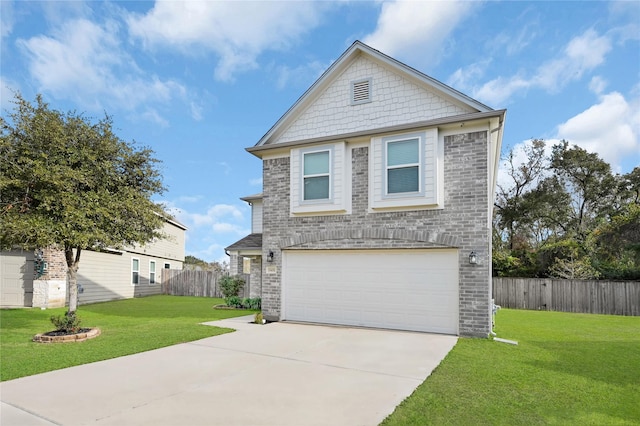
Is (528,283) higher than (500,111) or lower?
lower

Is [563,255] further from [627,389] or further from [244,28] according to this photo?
[244,28]

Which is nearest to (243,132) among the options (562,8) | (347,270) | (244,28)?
(244,28)

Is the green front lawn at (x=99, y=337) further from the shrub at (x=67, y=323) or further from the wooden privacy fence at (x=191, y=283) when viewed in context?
the wooden privacy fence at (x=191, y=283)

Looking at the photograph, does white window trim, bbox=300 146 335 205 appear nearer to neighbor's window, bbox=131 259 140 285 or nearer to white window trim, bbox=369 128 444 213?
white window trim, bbox=369 128 444 213

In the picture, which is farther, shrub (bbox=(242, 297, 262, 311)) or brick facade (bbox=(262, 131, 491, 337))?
shrub (bbox=(242, 297, 262, 311))

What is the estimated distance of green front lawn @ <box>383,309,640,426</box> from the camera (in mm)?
4551

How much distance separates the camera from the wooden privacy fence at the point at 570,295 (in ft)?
53.6

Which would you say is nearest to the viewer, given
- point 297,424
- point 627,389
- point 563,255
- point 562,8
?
point 297,424

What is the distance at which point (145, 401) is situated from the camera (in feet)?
16.5

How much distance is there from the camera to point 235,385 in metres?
5.72

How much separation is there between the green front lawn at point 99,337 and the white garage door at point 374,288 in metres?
2.67

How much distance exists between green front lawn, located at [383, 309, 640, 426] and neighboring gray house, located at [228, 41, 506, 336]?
5.94ft

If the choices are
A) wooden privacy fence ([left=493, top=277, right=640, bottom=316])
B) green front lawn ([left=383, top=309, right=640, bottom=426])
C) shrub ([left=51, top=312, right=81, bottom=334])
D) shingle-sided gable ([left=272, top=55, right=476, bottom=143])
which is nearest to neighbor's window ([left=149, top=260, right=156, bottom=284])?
shrub ([left=51, top=312, right=81, bottom=334])

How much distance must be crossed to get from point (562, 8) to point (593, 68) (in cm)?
569
